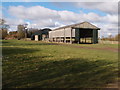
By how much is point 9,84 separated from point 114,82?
330 cm

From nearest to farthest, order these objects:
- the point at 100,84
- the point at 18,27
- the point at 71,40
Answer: the point at 100,84 < the point at 71,40 < the point at 18,27

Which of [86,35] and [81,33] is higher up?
[81,33]

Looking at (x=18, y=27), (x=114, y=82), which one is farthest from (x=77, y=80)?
(x=18, y=27)

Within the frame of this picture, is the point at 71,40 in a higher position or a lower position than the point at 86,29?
lower

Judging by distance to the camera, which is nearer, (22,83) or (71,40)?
(22,83)

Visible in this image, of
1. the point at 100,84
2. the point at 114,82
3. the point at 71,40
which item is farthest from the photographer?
the point at 71,40

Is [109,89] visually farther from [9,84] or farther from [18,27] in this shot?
[18,27]

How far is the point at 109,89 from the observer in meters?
4.28

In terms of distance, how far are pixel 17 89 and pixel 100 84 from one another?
2.46 metres

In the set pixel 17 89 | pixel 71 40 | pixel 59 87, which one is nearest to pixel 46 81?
pixel 59 87

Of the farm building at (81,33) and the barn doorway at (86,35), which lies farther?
the barn doorway at (86,35)

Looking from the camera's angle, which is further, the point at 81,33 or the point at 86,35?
the point at 86,35

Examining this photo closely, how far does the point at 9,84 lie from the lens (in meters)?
4.39

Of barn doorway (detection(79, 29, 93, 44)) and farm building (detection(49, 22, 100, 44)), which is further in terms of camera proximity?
barn doorway (detection(79, 29, 93, 44))
